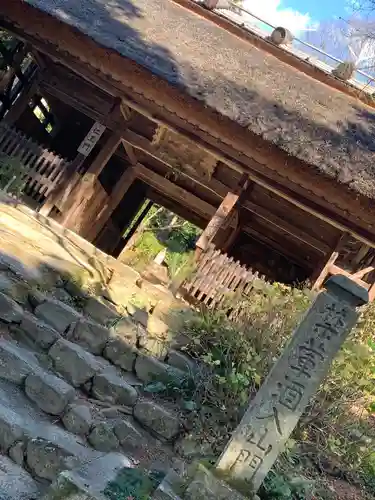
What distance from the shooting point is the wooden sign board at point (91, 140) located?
10.1 meters

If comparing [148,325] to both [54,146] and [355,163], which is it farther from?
[54,146]

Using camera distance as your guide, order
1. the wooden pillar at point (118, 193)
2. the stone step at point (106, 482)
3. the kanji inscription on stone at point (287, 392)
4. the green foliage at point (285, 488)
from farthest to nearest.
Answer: the wooden pillar at point (118, 193)
the green foliage at point (285, 488)
the kanji inscription on stone at point (287, 392)
the stone step at point (106, 482)

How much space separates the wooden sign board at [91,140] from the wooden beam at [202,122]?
2.18 ft

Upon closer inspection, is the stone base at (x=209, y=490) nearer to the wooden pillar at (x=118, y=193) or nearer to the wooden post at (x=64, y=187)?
the wooden post at (x=64, y=187)

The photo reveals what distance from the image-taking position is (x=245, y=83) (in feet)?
30.3

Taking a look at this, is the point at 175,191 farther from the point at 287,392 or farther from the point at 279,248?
the point at 287,392

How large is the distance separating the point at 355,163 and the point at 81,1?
5.41 m

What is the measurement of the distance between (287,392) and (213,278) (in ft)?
15.1

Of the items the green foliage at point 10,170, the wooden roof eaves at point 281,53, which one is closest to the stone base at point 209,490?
the green foliage at point 10,170

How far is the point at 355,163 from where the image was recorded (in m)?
8.07

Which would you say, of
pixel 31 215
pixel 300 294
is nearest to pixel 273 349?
pixel 300 294

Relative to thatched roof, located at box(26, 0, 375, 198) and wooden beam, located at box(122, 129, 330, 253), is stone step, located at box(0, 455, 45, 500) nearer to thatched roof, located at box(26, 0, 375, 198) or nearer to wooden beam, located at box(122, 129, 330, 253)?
thatched roof, located at box(26, 0, 375, 198)

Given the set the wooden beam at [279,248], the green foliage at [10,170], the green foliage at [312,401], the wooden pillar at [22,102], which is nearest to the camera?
the green foliage at [312,401]

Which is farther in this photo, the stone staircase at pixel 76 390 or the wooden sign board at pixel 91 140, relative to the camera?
the wooden sign board at pixel 91 140
